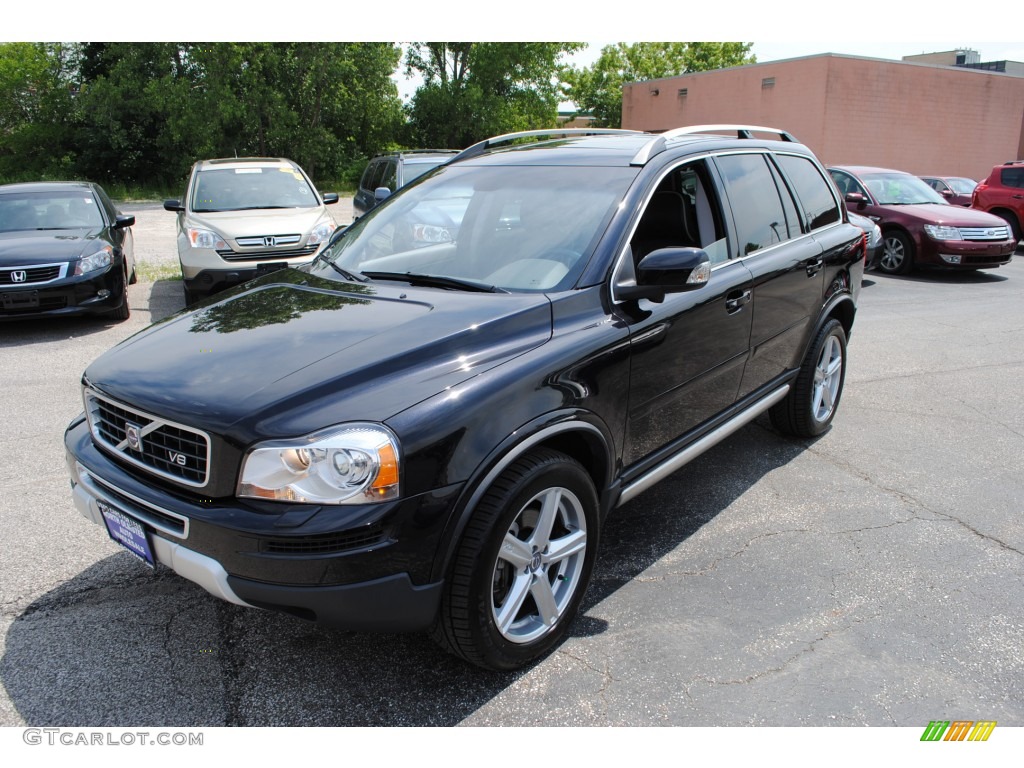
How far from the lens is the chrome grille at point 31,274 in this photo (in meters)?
7.55

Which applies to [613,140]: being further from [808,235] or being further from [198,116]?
[198,116]

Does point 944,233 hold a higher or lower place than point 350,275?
lower

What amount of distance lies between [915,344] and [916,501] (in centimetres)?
433

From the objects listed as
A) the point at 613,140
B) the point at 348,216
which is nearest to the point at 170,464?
the point at 613,140

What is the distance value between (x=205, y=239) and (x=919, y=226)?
1041 centimetres

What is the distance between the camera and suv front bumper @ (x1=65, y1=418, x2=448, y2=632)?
229 cm

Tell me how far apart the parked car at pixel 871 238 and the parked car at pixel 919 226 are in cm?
47

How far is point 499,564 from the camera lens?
271cm

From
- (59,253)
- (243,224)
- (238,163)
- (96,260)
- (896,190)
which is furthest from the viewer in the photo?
(896,190)

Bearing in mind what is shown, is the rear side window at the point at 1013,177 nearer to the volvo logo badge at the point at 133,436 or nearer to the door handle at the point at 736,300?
the door handle at the point at 736,300

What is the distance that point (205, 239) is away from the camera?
8.52 metres
